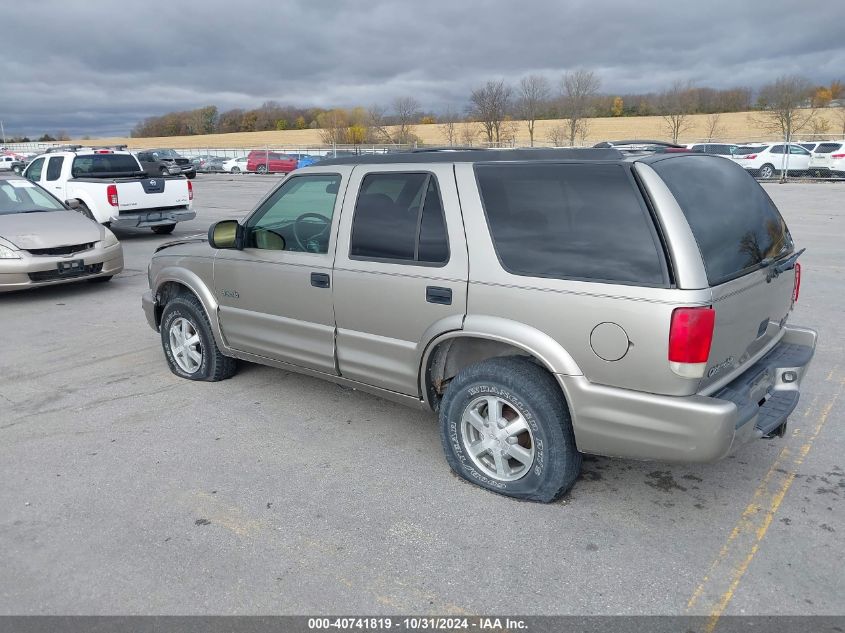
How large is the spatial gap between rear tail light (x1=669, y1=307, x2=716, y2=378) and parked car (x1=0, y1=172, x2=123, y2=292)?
7.96 m

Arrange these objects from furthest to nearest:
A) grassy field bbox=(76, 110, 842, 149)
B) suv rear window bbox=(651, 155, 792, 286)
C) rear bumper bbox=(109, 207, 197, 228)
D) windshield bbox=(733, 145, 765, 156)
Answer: grassy field bbox=(76, 110, 842, 149), windshield bbox=(733, 145, 765, 156), rear bumper bbox=(109, 207, 197, 228), suv rear window bbox=(651, 155, 792, 286)

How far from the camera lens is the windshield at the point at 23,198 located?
958 centimetres

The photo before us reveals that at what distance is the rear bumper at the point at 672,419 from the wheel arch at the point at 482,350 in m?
0.12

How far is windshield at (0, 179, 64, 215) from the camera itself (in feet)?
31.4

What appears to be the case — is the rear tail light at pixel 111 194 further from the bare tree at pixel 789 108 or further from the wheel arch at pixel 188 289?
the bare tree at pixel 789 108

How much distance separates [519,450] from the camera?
3676mm

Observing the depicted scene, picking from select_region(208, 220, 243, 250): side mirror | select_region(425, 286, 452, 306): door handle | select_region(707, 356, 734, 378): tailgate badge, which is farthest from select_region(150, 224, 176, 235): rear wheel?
select_region(707, 356, 734, 378): tailgate badge

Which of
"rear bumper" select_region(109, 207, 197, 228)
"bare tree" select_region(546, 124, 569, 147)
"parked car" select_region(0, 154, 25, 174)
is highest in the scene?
"bare tree" select_region(546, 124, 569, 147)

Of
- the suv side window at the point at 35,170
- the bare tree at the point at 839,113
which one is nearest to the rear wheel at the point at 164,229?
the suv side window at the point at 35,170

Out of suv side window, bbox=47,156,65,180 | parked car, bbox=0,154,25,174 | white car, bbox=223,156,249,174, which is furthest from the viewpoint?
white car, bbox=223,156,249,174

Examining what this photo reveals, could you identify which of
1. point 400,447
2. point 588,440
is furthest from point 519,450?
point 400,447

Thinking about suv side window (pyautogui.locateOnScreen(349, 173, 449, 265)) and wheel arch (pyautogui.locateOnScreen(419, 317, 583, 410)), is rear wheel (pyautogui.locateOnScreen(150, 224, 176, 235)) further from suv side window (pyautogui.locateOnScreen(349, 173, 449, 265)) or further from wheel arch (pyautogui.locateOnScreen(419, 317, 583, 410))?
wheel arch (pyautogui.locateOnScreen(419, 317, 583, 410))

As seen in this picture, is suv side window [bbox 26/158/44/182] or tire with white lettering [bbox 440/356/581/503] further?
suv side window [bbox 26/158/44/182]

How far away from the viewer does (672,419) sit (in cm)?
313
